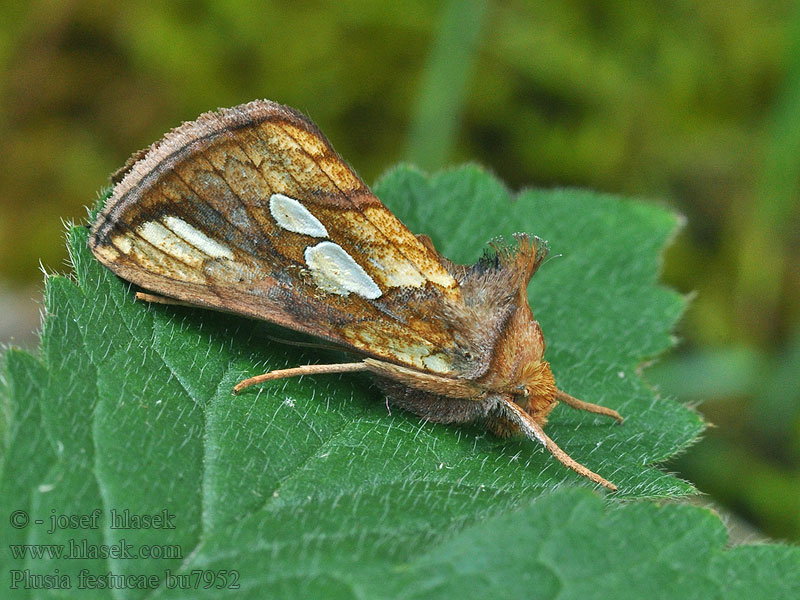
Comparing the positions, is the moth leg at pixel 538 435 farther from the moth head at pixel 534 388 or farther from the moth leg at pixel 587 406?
the moth leg at pixel 587 406

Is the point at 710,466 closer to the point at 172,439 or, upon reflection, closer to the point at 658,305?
the point at 658,305

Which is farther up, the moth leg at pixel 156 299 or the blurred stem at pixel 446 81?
the blurred stem at pixel 446 81

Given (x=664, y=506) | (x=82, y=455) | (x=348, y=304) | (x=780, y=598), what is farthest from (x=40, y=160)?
(x=780, y=598)

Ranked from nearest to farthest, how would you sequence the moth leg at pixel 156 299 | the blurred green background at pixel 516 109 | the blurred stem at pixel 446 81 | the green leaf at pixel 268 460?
the green leaf at pixel 268 460, the moth leg at pixel 156 299, the blurred green background at pixel 516 109, the blurred stem at pixel 446 81

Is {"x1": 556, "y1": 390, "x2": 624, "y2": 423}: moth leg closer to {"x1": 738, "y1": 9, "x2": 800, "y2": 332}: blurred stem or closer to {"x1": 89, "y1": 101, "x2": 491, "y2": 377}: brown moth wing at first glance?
{"x1": 89, "y1": 101, "x2": 491, "y2": 377}: brown moth wing

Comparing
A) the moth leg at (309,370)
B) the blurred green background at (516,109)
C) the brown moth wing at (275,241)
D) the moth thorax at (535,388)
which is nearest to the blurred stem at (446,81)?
the blurred green background at (516,109)

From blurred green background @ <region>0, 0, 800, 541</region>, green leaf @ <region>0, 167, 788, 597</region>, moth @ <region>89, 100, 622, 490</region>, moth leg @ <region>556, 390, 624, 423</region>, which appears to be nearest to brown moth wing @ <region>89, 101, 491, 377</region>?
moth @ <region>89, 100, 622, 490</region>

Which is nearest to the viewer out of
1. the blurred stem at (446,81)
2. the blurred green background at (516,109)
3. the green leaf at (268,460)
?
the green leaf at (268,460)
